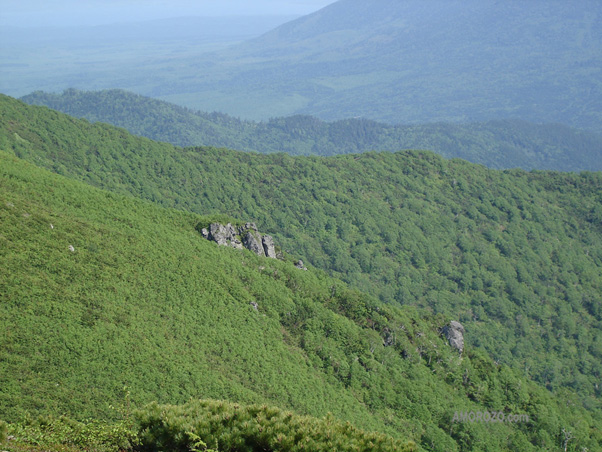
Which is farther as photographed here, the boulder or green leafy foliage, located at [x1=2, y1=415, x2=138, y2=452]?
the boulder

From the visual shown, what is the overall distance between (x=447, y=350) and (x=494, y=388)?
5.95 metres

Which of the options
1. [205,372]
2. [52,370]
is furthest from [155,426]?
[205,372]

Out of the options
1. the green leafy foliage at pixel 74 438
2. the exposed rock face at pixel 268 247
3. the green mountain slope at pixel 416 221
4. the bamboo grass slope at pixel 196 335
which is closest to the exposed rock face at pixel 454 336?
the bamboo grass slope at pixel 196 335

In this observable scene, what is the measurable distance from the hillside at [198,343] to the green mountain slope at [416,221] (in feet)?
107

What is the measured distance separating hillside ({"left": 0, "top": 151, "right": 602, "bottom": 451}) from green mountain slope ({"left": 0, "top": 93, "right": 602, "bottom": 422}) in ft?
107

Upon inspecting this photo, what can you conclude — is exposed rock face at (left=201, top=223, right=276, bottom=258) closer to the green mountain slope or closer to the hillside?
the hillside

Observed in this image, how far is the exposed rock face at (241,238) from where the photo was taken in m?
56.6

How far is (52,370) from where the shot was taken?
29.5 metres

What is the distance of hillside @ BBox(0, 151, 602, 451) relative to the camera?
28.8 m

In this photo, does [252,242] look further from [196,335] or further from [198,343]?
[198,343]

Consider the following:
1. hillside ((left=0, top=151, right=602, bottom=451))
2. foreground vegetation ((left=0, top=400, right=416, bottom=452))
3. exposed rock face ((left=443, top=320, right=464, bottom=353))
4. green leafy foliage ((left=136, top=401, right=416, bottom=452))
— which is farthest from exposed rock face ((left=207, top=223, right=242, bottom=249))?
green leafy foliage ((left=136, top=401, right=416, bottom=452))

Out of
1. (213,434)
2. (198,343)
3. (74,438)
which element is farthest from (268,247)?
(213,434)

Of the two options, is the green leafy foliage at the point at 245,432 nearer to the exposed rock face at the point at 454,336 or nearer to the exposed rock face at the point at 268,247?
the exposed rock face at the point at 268,247

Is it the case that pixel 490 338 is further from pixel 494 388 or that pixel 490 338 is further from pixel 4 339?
pixel 4 339
